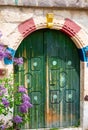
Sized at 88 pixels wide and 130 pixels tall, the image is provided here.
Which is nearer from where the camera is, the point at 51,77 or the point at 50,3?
the point at 50,3

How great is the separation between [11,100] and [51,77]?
1.64 meters

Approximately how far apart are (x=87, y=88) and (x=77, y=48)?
0.82 meters

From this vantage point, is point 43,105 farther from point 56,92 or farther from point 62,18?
point 62,18

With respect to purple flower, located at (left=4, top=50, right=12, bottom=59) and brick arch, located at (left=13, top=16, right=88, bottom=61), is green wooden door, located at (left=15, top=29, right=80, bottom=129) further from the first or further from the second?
purple flower, located at (left=4, top=50, right=12, bottom=59)

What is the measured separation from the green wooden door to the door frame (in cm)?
14

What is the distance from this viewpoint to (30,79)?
940cm

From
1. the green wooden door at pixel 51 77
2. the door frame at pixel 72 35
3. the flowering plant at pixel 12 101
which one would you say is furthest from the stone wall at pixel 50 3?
the flowering plant at pixel 12 101

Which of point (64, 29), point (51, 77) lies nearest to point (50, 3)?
point (64, 29)

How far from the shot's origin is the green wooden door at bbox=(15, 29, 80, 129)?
937 cm

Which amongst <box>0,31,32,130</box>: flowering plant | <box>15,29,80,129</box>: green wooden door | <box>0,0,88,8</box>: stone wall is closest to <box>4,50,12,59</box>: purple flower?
<box>0,31,32,130</box>: flowering plant

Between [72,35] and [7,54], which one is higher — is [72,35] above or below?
above

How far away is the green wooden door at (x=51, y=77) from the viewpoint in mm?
9367

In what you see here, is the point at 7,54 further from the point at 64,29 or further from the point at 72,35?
the point at 72,35

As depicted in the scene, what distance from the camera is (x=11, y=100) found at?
26.5ft
